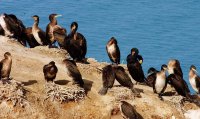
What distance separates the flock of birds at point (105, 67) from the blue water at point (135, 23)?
10024 millimetres

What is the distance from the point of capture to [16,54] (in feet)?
68.5

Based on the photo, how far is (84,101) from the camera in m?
18.6

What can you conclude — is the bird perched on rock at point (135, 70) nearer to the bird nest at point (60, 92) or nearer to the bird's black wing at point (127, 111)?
the bird's black wing at point (127, 111)

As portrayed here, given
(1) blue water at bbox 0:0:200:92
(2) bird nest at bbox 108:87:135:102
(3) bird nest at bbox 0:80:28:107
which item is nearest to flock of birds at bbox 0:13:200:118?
(2) bird nest at bbox 108:87:135:102

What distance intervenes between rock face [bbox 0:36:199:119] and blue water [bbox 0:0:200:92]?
1201cm

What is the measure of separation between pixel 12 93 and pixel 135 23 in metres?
21.8

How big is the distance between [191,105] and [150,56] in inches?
550

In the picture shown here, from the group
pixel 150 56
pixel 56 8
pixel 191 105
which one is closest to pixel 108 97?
pixel 191 105

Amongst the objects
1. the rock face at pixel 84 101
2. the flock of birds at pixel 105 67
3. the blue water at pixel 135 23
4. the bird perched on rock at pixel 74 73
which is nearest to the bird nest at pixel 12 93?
the rock face at pixel 84 101

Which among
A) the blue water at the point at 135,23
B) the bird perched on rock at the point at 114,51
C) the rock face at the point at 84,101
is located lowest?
the blue water at the point at 135,23

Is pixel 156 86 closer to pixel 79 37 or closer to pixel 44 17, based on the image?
pixel 79 37

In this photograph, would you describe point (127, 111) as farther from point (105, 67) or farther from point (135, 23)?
point (135, 23)

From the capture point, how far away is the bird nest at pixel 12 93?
57.0ft

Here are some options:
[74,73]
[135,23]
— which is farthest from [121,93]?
[135,23]
